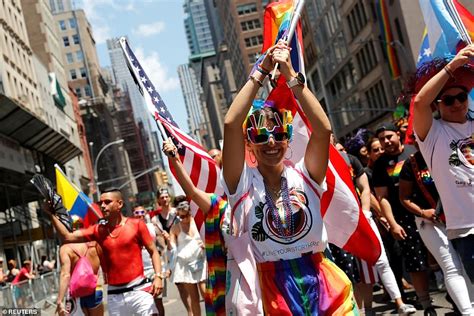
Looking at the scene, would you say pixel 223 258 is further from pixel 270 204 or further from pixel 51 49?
pixel 51 49

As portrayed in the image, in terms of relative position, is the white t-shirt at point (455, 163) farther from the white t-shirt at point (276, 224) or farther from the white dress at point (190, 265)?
the white dress at point (190, 265)

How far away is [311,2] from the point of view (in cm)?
7462

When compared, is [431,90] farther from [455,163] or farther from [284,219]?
[284,219]

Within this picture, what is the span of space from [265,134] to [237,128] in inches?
7.5

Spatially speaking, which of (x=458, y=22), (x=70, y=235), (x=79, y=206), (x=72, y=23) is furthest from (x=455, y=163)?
(x=72, y=23)

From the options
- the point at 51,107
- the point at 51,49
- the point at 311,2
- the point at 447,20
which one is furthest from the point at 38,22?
the point at 447,20

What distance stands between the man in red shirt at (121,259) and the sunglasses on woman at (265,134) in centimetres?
357

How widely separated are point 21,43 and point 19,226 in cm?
1431

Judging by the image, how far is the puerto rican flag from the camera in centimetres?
427

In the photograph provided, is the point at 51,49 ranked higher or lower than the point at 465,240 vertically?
higher

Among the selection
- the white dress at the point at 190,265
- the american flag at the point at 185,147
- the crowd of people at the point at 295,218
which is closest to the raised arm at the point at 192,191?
the crowd of people at the point at 295,218

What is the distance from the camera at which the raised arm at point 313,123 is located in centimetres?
378

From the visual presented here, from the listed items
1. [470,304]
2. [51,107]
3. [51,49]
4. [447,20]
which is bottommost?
[470,304]

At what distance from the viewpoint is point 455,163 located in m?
4.86
